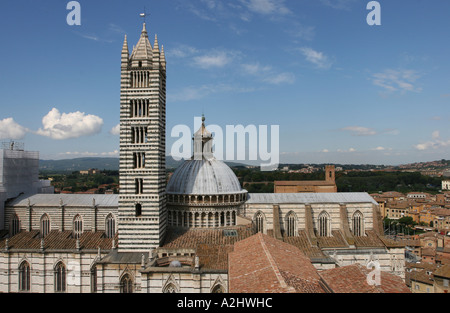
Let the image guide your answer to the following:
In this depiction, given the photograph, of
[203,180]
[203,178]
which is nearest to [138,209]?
[203,180]

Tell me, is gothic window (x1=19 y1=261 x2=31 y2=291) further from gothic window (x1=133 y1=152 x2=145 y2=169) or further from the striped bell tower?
gothic window (x1=133 y1=152 x2=145 y2=169)

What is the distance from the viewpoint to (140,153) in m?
29.4

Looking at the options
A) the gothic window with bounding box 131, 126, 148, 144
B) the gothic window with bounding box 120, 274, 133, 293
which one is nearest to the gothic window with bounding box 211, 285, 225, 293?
the gothic window with bounding box 120, 274, 133, 293

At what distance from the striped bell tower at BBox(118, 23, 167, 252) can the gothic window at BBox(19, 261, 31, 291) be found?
11.5 m

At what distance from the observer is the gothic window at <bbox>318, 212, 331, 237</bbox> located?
119 feet

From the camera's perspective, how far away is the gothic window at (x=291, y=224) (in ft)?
118

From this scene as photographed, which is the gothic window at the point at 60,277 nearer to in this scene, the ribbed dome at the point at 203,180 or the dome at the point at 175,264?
the ribbed dome at the point at 203,180

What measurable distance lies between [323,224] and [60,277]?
26845 millimetres

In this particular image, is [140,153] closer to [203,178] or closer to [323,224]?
[203,178]

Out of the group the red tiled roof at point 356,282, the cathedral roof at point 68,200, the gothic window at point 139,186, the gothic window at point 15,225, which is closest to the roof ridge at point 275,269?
the red tiled roof at point 356,282
